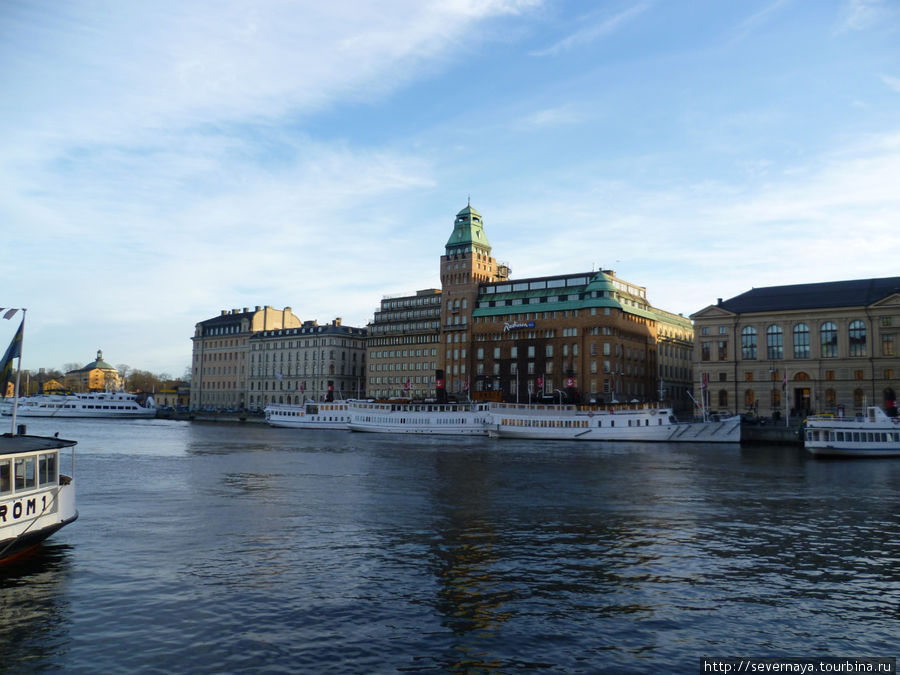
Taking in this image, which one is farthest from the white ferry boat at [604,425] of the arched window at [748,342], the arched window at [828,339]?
the arched window at [828,339]

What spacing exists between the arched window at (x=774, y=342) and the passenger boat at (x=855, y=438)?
144ft

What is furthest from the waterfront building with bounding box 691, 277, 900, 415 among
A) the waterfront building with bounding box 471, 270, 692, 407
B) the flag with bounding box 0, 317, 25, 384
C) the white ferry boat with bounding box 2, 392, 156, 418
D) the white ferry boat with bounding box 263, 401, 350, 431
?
the white ferry boat with bounding box 2, 392, 156, 418

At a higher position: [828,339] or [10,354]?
[828,339]

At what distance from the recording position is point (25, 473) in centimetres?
2744

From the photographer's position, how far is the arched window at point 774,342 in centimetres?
12681

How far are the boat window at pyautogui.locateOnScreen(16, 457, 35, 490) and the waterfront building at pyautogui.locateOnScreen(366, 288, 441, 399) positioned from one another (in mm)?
151890

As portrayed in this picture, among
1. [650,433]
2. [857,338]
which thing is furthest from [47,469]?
[857,338]

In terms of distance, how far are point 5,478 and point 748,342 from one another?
411 ft

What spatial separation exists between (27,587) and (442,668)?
1572cm

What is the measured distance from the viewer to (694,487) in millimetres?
53219

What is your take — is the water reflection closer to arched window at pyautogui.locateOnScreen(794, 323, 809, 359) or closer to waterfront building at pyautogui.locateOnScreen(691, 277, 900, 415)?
waterfront building at pyautogui.locateOnScreen(691, 277, 900, 415)

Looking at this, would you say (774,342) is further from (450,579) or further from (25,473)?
(25,473)

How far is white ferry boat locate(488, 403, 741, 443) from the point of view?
10812cm

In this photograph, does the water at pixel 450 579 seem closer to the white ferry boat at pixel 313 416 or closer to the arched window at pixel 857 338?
the arched window at pixel 857 338
